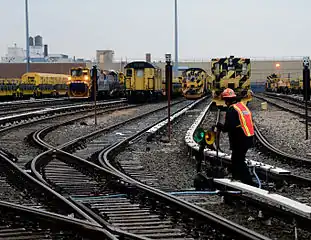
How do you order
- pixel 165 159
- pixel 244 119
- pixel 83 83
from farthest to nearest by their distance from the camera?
pixel 83 83 < pixel 165 159 < pixel 244 119

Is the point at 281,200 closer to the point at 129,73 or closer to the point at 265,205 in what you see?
the point at 265,205

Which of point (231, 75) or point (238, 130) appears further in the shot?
point (231, 75)

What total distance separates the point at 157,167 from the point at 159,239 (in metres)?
6.06

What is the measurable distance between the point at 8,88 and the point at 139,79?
11.2 metres

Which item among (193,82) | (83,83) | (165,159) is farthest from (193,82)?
(165,159)

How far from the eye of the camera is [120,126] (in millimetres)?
23469

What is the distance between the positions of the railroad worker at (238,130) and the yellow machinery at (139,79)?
38.0 meters

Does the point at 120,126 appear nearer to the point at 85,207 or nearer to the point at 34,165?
the point at 34,165

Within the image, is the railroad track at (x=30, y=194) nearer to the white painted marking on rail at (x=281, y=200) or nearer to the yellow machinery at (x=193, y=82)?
the white painted marking on rail at (x=281, y=200)

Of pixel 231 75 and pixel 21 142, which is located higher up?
pixel 231 75

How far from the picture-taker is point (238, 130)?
9234 millimetres

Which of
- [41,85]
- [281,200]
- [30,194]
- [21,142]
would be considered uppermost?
[281,200]

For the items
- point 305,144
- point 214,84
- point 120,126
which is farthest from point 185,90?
point 305,144

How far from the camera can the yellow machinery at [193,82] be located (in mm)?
51938
